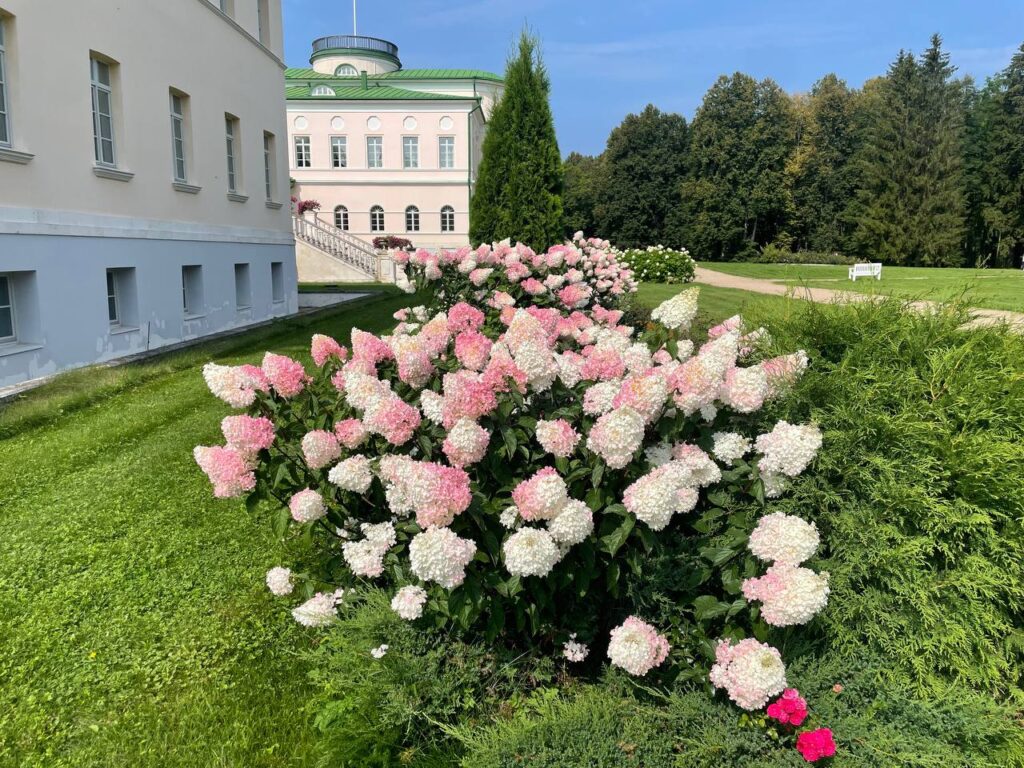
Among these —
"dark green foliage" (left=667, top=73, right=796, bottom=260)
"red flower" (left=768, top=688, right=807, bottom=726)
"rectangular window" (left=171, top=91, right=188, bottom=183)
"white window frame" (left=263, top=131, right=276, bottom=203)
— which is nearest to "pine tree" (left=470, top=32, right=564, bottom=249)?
"rectangular window" (left=171, top=91, right=188, bottom=183)

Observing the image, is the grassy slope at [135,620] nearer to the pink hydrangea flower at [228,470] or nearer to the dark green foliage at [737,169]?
the pink hydrangea flower at [228,470]

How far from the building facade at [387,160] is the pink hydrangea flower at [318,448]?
3939 centimetres

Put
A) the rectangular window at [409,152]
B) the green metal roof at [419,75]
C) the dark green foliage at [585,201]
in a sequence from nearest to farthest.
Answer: the rectangular window at [409,152], the green metal roof at [419,75], the dark green foliage at [585,201]

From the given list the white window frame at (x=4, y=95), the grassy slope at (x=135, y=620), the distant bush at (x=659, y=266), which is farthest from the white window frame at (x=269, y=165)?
the grassy slope at (x=135, y=620)

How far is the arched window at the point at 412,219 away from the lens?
42.4 m

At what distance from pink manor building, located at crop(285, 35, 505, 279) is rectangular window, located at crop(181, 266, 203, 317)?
2903 cm

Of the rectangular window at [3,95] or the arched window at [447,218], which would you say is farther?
the arched window at [447,218]

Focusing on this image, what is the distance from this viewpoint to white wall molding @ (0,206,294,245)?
26.2 feet

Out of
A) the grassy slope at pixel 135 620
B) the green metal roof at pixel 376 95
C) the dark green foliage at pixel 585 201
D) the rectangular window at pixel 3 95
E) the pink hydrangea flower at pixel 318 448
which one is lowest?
the grassy slope at pixel 135 620

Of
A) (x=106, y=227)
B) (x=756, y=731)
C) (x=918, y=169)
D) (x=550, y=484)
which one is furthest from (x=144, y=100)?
(x=918, y=169)

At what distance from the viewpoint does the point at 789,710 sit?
2068mm

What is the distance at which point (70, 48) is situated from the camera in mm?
8867

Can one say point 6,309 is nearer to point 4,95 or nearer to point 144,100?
point 4,95

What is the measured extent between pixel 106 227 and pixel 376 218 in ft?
112
